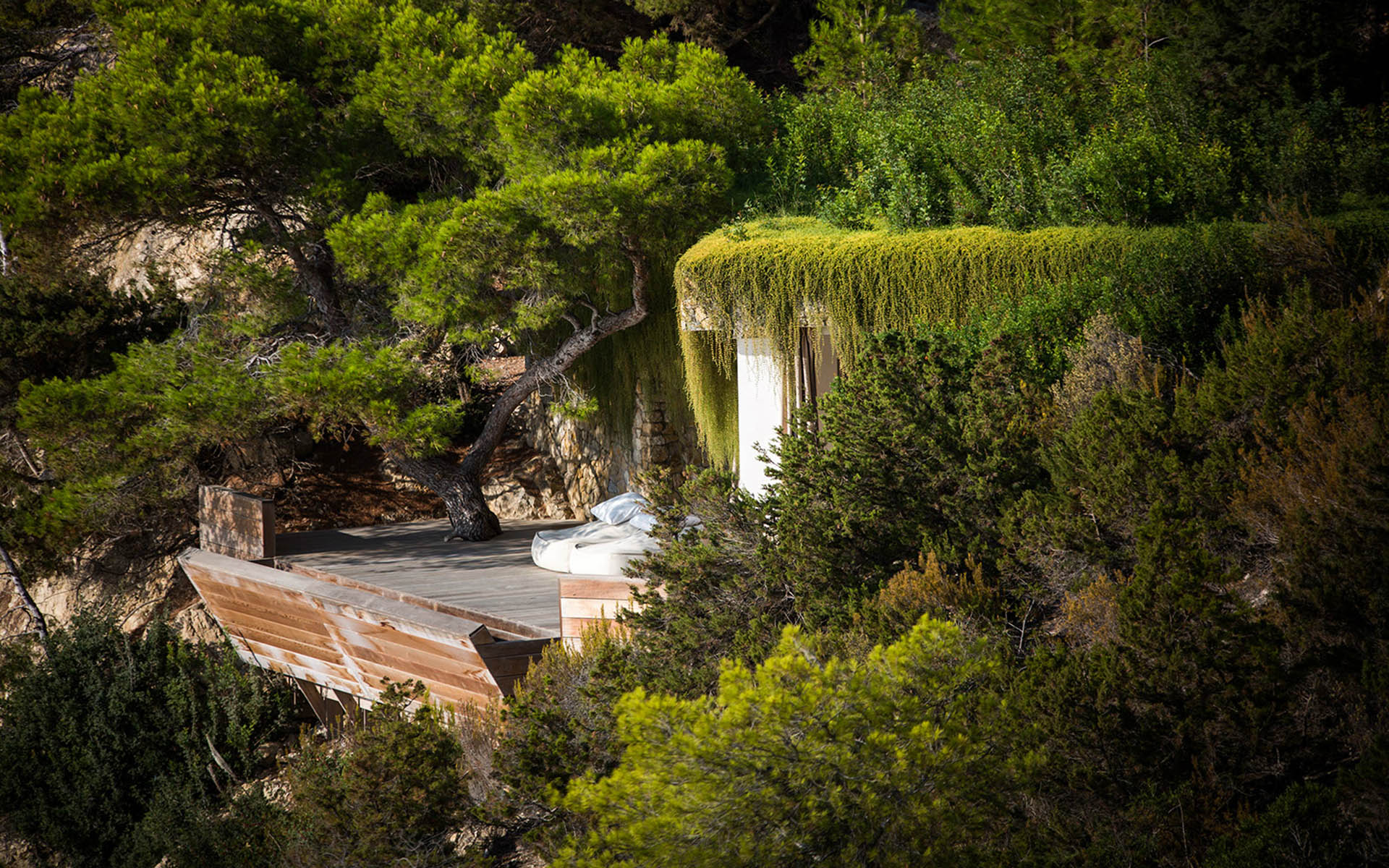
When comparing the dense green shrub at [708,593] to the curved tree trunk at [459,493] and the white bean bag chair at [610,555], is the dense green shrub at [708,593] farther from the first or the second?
the curved tree trunk at [459,493]

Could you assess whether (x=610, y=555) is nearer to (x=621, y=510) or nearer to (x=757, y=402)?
(x=621, y=510)

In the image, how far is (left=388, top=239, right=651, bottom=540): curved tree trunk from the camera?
34.7 feet

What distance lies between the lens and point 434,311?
9312 mm

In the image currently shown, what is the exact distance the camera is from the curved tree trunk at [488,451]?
416 inches

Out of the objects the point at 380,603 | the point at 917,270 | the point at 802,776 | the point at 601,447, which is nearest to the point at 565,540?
the point at 380,603

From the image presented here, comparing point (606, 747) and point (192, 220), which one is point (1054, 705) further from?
point (192, 220)

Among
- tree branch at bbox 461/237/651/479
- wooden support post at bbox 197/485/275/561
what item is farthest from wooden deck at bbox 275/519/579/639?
tree branch at bbox 461/237/651/479

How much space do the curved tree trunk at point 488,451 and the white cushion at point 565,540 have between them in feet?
4.59

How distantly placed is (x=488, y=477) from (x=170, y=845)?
5547 millimetres

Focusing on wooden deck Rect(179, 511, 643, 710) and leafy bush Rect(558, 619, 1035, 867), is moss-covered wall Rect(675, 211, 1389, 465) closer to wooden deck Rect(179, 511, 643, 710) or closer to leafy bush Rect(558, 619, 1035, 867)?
wooden deck Rect(179, 511, 643, 710)

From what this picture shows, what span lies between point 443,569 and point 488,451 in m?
1.79

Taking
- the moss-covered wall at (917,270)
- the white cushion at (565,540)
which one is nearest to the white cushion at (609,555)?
the white cushion at (565,540)

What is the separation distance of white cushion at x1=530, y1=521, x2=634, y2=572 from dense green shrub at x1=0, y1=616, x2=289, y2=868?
140 inches

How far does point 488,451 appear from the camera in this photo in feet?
37.2
